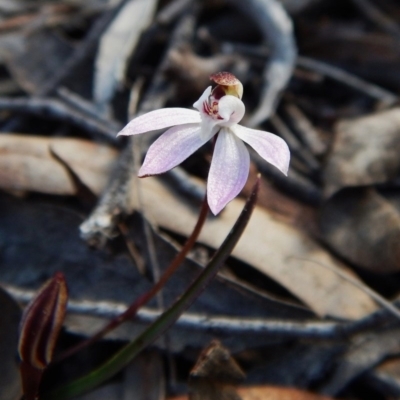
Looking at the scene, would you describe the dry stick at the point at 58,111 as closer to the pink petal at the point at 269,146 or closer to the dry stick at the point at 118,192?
the dry stick at the point at 118,192

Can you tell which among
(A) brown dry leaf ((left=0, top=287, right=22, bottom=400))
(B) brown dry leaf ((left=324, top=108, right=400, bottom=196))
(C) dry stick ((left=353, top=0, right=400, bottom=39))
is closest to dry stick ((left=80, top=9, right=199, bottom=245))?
(A) brown dry leaf ((left=0, top=287, right=22, bottom=400))

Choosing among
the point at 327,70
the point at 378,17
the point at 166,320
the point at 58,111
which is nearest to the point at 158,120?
the point at 166,320

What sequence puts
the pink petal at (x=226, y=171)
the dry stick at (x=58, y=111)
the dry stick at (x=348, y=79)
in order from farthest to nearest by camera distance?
the dry stick at (x=348, y=79) → the dry stick at (x=58, y=111) → the pink petal at (x=226, y=171)

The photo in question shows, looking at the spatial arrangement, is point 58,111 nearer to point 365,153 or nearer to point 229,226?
point 229,226

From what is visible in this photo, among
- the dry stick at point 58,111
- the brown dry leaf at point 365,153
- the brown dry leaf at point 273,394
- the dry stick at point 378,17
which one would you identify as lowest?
the brown dry leaf at point 273,394

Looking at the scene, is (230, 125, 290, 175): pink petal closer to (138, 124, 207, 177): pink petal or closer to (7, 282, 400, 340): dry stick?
(138, 124, 207, 177): pink petal

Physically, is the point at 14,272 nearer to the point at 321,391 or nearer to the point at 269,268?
the point at 269,268

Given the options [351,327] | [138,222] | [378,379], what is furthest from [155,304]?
[378,379]

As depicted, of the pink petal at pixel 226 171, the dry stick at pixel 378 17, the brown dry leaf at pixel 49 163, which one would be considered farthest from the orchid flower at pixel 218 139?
the dry stick at pixel 378 17
